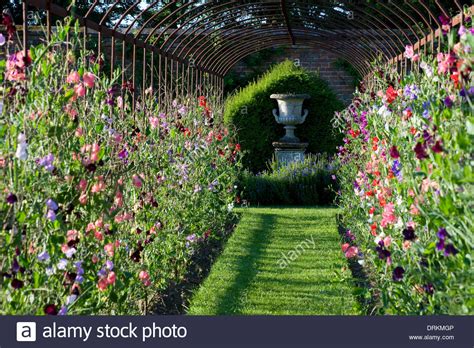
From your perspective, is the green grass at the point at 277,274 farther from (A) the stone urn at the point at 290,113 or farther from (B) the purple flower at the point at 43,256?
(A) the stone urn at the point at 290,113

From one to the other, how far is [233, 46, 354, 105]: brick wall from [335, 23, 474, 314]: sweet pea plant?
869 centimetres

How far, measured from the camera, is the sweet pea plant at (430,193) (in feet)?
9.08

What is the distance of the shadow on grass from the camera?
17.7 feet

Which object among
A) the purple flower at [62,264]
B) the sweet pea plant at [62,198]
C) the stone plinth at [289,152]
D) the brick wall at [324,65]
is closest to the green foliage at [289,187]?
the stone plinth at [289,152]

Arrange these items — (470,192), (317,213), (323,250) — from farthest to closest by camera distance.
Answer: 1. (317,213)
2. (323,250)
3. (470,192)

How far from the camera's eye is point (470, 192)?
2.56 m

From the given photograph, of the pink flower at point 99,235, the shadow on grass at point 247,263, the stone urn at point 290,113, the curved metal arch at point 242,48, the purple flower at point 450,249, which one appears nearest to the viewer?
the purple flower at point 450,249

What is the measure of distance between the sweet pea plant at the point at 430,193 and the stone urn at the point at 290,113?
23.3 feet

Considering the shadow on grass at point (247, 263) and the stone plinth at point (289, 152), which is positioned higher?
the stone plinth at point (289, 152)

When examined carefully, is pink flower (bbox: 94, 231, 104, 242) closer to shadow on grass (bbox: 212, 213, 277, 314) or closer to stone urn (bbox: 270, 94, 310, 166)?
shadow on grass (bbox: 212, 213, 277, 314)

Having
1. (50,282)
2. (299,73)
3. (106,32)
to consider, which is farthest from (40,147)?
(299,73)

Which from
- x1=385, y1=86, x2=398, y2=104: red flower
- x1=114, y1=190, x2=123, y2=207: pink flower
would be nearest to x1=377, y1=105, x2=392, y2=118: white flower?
x1=385, y1=86, x2=398, y2=104: red flower

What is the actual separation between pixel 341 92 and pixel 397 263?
10470mm

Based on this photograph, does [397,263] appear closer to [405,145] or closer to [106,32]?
[405,145]
